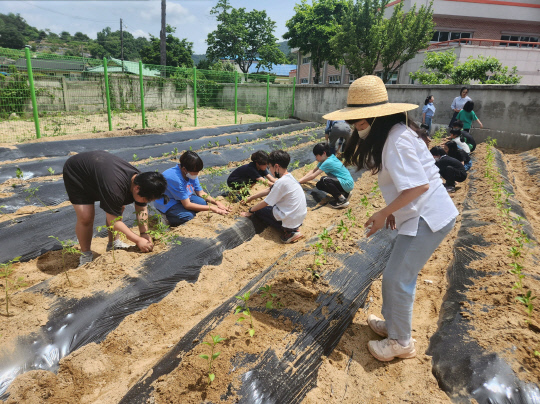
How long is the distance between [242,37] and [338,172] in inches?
1375

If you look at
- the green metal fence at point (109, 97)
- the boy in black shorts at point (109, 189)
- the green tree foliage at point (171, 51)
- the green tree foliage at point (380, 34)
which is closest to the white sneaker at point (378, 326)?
the boy in black shorts at point (109, 189)

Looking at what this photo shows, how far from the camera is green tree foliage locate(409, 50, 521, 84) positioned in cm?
1287

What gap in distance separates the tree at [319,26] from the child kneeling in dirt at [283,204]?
19.4 meters

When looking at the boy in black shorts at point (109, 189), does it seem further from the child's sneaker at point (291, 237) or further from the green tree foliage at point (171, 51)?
the green tree foliage at point (171, 51)

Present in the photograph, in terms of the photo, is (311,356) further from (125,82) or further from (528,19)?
(528,19)

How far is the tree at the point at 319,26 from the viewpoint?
69.5ft

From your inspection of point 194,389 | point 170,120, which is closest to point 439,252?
point 194,389

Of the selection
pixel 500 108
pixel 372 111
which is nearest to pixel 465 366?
pixel 372 111

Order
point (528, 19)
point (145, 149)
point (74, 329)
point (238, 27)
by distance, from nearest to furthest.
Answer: point (74, 329), point (145, 149), point (528, 19), point (238, 27)

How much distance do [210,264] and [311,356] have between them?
1519 mm

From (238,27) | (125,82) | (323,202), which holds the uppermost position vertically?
(238,27)

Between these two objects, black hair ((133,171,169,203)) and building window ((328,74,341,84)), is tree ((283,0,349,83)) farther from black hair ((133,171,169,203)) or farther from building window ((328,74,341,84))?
black hair ((133,171,169,203))

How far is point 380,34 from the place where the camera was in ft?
49.7

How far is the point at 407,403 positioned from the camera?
5.69 ft
